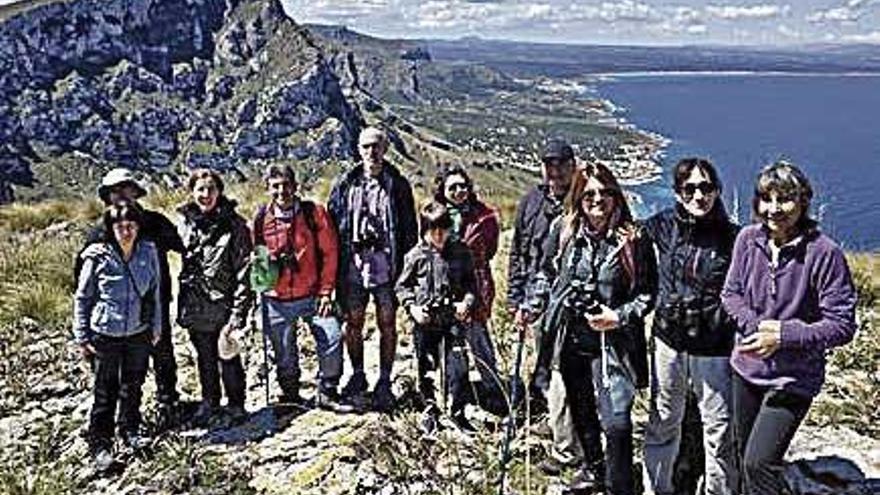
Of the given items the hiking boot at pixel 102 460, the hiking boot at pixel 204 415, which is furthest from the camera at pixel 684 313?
the hiking boot at pixel 102 460

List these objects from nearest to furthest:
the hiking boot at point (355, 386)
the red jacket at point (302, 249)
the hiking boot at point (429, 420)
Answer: the hiking boot at point (429, 420), the red jacket at point (302, 249), the hiking boot at point (355, 386)

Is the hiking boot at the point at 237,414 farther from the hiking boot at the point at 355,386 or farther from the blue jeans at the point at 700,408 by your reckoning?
the blue jeans at the point at 700,408

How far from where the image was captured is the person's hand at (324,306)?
239 inches

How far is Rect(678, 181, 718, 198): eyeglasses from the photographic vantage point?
4266 millimetres

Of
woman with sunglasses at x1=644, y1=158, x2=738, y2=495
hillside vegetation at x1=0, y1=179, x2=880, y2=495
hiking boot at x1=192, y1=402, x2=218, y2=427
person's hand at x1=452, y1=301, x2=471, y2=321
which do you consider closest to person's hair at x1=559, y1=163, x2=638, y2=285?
woman with sunglasses at x1=644, y1=158, x2=738, y2=495

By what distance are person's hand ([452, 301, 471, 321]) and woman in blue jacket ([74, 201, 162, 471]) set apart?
71.2 inches

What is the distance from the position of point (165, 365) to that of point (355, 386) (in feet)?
4.07

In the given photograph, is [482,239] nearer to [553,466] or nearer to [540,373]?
[540,373]

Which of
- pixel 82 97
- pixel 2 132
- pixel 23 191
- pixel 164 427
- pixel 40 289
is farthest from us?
pixel 82 97

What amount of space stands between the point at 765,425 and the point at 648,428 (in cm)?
83

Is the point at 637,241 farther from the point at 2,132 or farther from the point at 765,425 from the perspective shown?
the point at 2,132

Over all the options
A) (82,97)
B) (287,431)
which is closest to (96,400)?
(287,431)

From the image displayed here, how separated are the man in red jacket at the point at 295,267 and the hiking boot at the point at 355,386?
22cm

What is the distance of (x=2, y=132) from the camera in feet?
571
